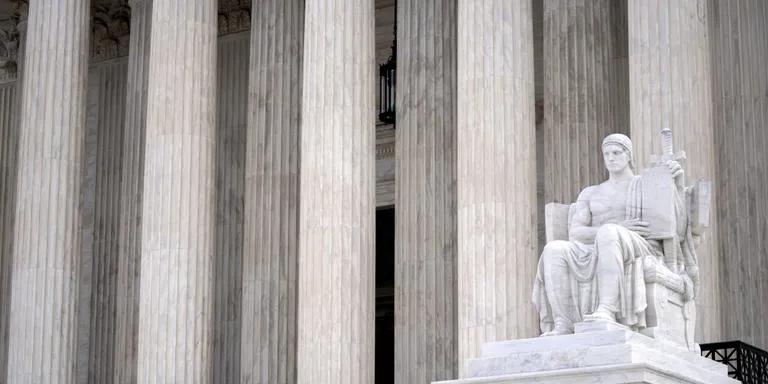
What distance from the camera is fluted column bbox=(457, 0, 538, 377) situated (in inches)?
1209

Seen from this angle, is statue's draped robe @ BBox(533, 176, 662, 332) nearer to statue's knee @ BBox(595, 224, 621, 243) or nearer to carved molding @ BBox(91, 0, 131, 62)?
statue's knee @ BBox(595, 224, 621, 243)

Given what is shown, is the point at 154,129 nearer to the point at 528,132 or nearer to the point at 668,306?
the point at 528,132

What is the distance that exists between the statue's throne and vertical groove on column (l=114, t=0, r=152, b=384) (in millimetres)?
20226

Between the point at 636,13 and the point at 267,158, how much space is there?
41.4 feet

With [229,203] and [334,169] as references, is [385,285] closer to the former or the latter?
[229,203]

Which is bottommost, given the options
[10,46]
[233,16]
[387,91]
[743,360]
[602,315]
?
[743,360]

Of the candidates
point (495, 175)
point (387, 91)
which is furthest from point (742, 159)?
point (387, 91)

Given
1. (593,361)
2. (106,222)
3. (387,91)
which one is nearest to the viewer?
(593,361)

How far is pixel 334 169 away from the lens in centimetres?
3378

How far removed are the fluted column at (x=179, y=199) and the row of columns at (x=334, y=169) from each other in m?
0.05

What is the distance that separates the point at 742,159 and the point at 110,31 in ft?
71.0

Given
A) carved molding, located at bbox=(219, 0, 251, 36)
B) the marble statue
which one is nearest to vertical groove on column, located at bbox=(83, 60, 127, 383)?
carved molding, located at bbox=(219, 0, 251, 36)

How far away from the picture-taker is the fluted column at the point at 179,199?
3488 centimetres

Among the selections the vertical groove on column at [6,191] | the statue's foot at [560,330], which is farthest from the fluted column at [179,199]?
the statue's foot at [560,330]
